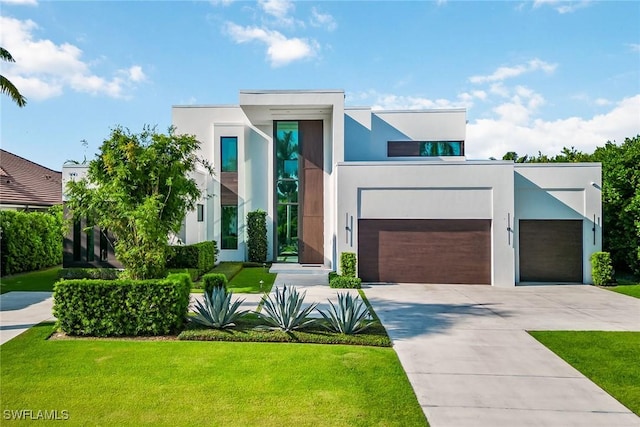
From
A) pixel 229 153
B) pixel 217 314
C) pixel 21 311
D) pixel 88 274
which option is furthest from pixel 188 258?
pixel 217 314

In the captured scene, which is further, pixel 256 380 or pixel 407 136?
pixel 407 136

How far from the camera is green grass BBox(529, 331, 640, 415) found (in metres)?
5.41

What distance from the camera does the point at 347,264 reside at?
14.2m

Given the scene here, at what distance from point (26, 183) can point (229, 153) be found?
42.7 ft

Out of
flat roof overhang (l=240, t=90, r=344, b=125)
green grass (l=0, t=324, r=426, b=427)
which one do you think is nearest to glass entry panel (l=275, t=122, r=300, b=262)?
flat roof overhang (l=240, t=90, r=344, b=125)

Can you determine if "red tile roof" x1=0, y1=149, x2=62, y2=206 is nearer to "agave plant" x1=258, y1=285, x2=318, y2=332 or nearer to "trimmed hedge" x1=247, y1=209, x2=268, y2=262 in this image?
"trimmed hedge" x1=247, y1=209, x2=268, y2=262

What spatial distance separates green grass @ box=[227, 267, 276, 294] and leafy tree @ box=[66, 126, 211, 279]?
401cm

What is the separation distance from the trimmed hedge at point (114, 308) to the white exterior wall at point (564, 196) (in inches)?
495

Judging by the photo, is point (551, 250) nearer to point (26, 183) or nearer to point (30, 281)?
point (30, 281)

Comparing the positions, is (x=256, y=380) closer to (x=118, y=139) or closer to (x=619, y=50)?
(x=118, y=139)

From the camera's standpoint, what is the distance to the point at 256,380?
5426mm

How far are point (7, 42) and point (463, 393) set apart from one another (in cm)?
1655

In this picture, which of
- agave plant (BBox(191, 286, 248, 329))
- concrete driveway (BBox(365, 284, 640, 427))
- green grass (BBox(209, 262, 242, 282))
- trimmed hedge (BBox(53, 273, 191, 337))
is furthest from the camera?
green grass (BBox(209, 262, 242, 282))

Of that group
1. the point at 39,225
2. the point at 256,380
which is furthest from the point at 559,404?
the point at 39,225
